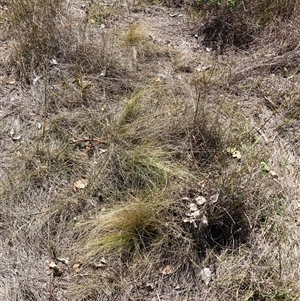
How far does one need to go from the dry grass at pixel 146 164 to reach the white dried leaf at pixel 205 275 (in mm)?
14

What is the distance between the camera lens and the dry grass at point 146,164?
8.19 ft

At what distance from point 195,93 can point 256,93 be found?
63 centimetres

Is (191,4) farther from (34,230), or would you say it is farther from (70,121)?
(34,230)

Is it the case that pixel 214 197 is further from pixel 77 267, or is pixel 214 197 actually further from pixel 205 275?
pixel 77 267

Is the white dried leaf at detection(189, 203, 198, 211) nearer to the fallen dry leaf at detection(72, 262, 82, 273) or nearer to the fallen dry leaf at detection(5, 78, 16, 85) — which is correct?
the fallen dry leaf at detection(72, 262, 82, 273)

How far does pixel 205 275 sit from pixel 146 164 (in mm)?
932

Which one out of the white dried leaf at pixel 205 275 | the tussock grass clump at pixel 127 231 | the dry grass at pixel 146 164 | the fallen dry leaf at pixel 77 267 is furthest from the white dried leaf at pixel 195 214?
the fallen dry leaf at pixel 77 267

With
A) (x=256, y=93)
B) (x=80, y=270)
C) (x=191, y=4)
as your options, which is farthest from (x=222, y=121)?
(x=191, y=4)

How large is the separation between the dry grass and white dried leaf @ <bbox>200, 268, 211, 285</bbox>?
0.05ft

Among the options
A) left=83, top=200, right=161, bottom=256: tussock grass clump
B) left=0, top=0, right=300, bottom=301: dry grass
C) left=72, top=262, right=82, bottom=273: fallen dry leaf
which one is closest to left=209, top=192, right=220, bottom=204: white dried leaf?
left=0, top=0, right=300, bottom=301: dry grass

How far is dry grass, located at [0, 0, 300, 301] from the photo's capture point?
2.50 m

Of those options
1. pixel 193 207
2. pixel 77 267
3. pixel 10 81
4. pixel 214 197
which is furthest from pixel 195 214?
pixel 10 81

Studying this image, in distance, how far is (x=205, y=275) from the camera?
2.48 meters

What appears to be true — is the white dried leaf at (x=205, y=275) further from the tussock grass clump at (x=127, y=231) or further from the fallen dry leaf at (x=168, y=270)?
the tussock grass clump at (x=127, y=231)
